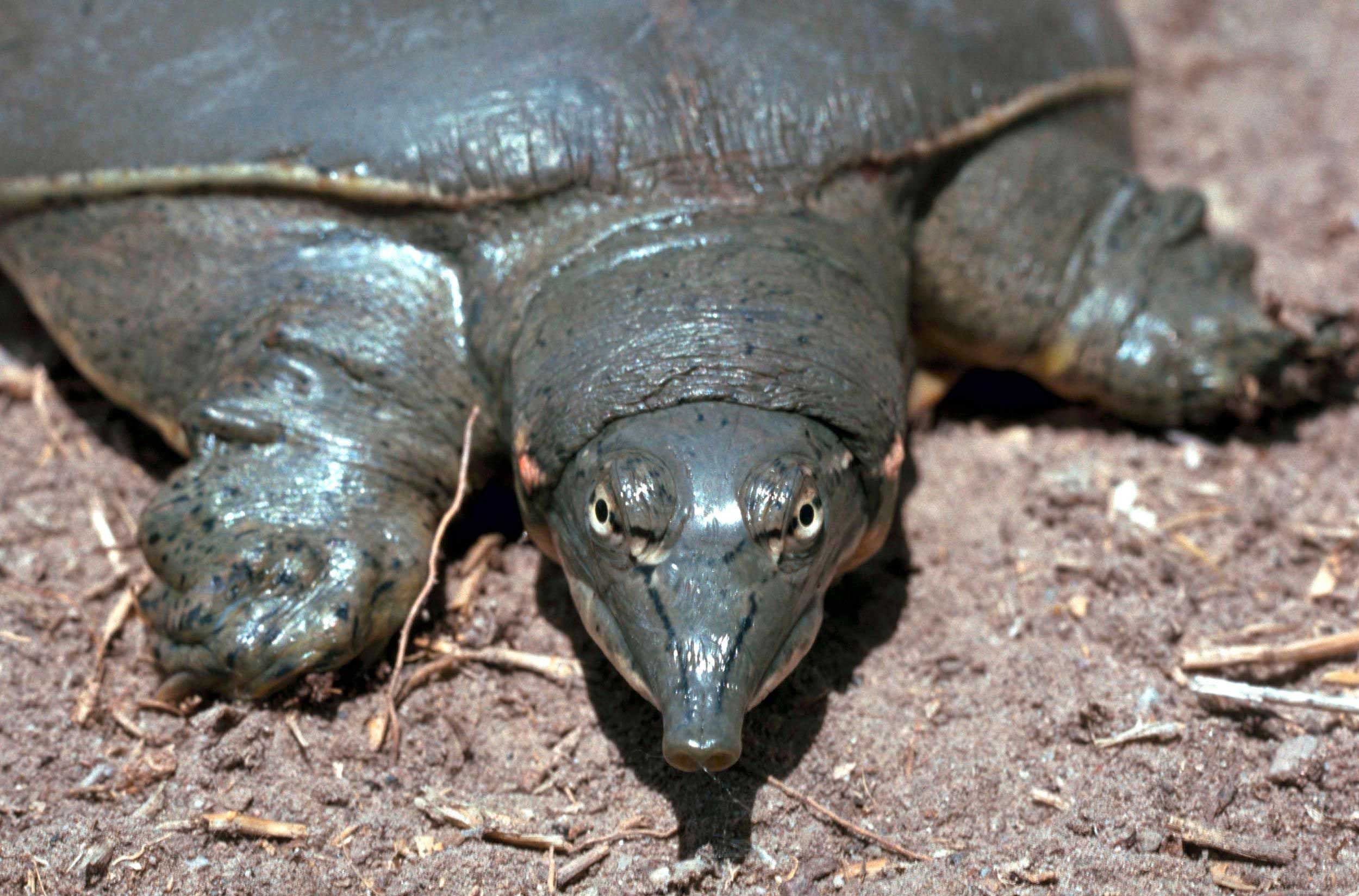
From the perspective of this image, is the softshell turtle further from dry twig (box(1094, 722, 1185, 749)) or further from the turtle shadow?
dry twig (box(1094, 722, 1185, 749))

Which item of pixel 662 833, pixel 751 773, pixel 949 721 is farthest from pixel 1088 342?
pixel 662 833

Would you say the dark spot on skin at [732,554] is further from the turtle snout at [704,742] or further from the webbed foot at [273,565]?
the webbed foot at [273,565]

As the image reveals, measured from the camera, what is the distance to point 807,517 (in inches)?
101

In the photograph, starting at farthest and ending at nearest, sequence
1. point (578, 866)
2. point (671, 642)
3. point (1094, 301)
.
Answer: point (1094, 301) → point (578, 866) → point (671, 642)

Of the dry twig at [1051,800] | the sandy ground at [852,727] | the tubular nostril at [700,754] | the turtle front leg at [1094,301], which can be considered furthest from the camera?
the turtle front leg at [1094,301]

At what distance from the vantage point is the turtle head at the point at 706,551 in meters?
2.39

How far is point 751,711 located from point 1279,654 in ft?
3.88

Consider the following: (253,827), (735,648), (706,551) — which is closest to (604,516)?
(706,551)

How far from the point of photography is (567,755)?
110 inches

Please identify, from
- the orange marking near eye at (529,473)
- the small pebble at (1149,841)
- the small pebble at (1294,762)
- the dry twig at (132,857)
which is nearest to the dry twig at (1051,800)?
the small pebble at (1149,841)

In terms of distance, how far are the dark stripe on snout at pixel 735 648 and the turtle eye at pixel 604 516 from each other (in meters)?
0.29

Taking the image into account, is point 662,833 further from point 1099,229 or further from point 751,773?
point 1099,229

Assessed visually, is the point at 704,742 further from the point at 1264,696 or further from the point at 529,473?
the point at 1264,696

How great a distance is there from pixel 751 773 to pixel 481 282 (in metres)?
1.29
